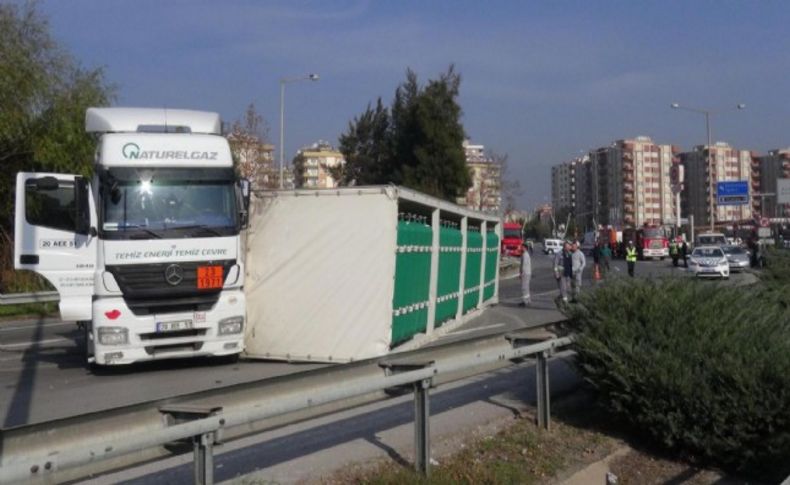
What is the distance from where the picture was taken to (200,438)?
15.9 ft

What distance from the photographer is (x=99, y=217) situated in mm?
12359

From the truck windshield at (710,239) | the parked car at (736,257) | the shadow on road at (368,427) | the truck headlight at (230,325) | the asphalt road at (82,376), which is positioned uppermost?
the truck windshield at (710,239)

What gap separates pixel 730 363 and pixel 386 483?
3347 millimetres

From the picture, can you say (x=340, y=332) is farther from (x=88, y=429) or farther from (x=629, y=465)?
(x=88, y=429)

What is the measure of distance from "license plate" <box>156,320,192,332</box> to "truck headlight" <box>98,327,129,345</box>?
0.45 m

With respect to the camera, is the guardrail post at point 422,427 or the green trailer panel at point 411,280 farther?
the green trailer panel at point 411,280

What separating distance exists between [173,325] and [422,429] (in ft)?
22.7

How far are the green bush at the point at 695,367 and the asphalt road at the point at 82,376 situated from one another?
917 millimetres

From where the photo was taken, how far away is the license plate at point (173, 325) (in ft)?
40.7

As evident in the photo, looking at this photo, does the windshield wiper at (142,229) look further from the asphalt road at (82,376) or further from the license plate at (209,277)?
the asphalt road at (82,376)

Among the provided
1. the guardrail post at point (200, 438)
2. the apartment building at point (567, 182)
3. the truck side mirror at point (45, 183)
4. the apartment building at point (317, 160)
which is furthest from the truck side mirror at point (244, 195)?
the apartment building at point (567, 182)

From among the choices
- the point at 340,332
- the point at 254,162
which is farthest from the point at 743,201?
the point at 340,332

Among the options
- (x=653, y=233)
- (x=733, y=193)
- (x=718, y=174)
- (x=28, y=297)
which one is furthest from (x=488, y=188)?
(x=718, y=174)

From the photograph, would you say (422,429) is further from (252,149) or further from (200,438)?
(252,149)
